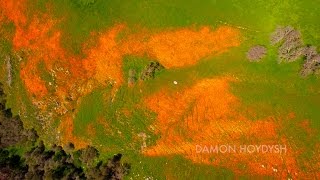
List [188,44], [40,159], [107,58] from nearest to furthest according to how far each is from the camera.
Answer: [188,44] < [107,58] < [40,159]

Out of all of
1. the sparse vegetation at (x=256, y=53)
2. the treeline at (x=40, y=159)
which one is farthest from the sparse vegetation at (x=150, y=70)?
the sparse vegetation at (x=256, y=53)

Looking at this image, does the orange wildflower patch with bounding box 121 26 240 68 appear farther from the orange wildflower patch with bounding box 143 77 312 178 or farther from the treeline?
the treeline

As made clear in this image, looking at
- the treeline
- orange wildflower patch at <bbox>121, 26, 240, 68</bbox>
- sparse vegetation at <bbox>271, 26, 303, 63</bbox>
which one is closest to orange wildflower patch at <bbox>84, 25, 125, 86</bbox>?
orange wildflower patch at <bbox>121, 26, 240, 68</bbox>

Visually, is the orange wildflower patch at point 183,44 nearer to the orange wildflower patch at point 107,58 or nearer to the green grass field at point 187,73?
the green grass field at point 187,73

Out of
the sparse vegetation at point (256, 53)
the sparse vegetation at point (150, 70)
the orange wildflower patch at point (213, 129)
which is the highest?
the sparse vegetation at point (256, 53)

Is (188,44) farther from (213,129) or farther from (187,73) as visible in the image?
(213,129)

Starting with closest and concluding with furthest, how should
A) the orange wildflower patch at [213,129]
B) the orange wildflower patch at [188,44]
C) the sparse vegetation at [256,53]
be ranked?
the orange wildflower patch at [213,129] → the sparse vegetation at [256,53] → the orange wildflower patch at [188,44]

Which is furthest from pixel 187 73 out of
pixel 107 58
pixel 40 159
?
pixel 40 159
